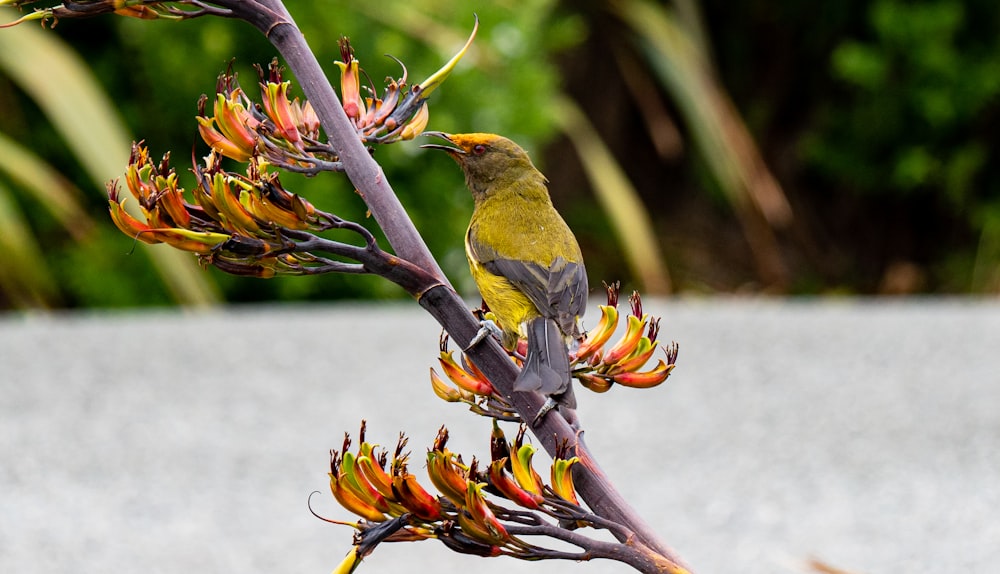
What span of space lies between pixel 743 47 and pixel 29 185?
5.96 m

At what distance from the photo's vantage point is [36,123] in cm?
710

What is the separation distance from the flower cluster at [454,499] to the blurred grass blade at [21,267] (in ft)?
15.3

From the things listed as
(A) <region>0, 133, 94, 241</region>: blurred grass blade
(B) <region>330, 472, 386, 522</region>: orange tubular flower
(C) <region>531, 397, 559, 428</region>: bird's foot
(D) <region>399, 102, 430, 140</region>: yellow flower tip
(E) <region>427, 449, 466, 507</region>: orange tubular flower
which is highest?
(A) <region>0, 133, 94, 241</region>: blurred grass blade

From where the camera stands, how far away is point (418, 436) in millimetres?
4254

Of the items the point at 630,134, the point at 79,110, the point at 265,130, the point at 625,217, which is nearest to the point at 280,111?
the point at 265,130

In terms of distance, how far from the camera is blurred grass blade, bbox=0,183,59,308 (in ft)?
17.8

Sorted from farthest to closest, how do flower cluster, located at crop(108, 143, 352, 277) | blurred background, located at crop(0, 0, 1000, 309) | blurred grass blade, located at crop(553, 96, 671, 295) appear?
blurred grass blade, located at crop(553, 96, 671, 295) → blurred background, located at crop(0, 0, 1000, 309) → flower cluster, located at crop(108, 143, 352, 277)

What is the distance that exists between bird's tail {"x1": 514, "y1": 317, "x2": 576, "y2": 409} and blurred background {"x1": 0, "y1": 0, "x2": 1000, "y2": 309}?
379 cm

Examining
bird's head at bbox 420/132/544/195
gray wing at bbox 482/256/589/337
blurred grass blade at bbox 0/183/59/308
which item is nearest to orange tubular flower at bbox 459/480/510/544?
gray wing at bbox 482/256/589/337

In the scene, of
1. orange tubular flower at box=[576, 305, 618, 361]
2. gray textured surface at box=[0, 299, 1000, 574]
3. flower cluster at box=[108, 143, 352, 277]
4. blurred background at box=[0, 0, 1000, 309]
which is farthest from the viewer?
blurred background at box=[0, 0, 1000, 309]

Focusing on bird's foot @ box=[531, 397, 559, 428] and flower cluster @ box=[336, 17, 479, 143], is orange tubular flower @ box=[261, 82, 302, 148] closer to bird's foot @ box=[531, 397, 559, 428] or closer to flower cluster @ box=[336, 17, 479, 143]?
flower cluster @ box=[336, 17, 479, 143]

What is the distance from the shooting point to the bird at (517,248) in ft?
5.23

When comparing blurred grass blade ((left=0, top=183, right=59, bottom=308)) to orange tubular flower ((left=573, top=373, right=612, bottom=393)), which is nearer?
orange tubular flower ((left=573, top=373, right=612, bottom=393))

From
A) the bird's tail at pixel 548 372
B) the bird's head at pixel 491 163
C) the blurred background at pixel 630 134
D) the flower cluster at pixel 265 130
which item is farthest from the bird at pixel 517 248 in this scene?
the blurred background at pixel 630 134
